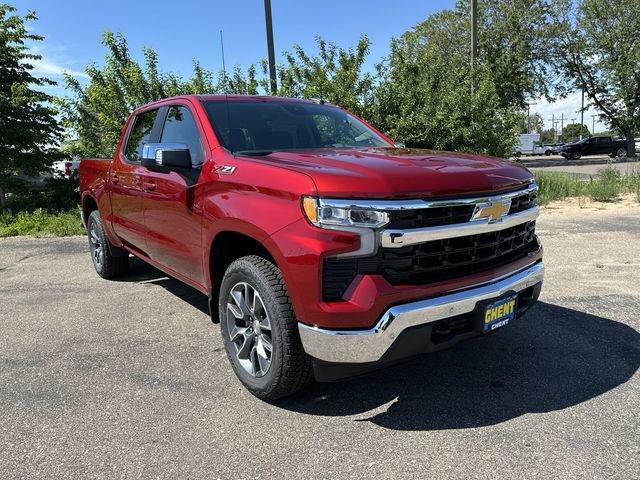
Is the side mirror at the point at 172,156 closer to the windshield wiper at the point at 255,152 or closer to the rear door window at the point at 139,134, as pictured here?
the windshield wiper at the point at 255,152

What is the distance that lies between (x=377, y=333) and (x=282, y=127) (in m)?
2.09

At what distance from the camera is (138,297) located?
18.5 feet

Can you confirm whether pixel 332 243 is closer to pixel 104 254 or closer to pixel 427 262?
pixel 427 262

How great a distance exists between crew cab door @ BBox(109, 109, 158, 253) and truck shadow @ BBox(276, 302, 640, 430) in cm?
232

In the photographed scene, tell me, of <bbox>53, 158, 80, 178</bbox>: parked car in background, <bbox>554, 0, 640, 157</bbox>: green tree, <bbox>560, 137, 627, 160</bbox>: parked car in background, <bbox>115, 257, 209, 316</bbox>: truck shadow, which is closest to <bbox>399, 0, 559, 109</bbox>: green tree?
<bbox>554, 0, 640, 157</bbox>: green tree

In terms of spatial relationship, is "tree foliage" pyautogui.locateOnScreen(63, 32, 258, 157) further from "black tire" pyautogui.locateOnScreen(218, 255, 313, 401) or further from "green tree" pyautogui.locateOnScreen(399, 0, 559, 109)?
"green tree" pyautogui.locateOnScreen(399, 0, 559, 109)

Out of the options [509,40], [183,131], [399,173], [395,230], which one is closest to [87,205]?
[183,131]

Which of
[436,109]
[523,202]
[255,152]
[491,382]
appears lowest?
[491,382]

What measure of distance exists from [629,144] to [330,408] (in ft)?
128

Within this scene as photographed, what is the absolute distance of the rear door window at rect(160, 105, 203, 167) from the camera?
3.86 meters

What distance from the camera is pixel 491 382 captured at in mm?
3473

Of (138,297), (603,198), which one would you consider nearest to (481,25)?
(603,198)

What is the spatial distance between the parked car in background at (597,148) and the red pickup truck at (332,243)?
40.4m

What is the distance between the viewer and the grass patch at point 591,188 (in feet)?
39.5
